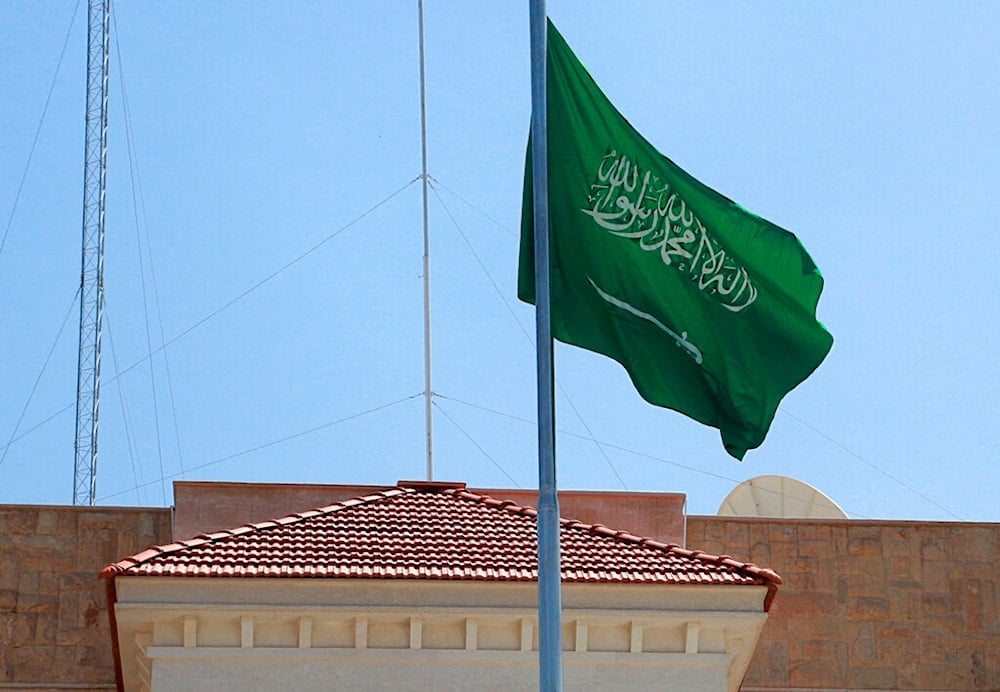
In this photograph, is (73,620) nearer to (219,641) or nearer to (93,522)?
(93,522)

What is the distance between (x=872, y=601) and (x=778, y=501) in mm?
1934

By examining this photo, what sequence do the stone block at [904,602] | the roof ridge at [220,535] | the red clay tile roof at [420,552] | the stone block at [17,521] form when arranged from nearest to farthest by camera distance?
the roof ridge at [220,535], the red clay tile roof at [420,552], the stone block at [17,521], the stone block at [904,602]

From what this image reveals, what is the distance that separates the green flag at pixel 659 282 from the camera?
15.4m

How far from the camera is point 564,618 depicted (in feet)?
62.8

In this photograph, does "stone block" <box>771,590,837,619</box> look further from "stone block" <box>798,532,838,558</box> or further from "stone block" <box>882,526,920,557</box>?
"stone block" <box>882,526,920,557</box>

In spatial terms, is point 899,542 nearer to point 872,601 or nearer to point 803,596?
point 872,601

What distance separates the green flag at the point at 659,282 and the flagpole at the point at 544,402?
0.53 meters

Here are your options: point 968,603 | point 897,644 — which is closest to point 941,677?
point 897,644

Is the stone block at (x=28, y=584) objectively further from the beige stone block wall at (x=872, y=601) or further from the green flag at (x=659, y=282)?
the green flag at (x=659, y=282)

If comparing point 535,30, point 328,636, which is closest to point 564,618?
point 328,636

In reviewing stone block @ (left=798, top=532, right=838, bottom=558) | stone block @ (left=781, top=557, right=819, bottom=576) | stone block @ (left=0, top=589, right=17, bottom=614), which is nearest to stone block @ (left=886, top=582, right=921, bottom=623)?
stone block @ (left=798, top=532, right=838, bottom=558)

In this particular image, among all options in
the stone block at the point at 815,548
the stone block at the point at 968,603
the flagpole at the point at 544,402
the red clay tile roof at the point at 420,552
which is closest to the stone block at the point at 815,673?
the stone block at the point at 815,548

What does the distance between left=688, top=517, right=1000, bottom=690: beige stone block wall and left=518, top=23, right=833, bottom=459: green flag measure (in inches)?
473

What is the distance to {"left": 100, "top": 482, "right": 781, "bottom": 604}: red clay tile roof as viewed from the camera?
19.0 metres
